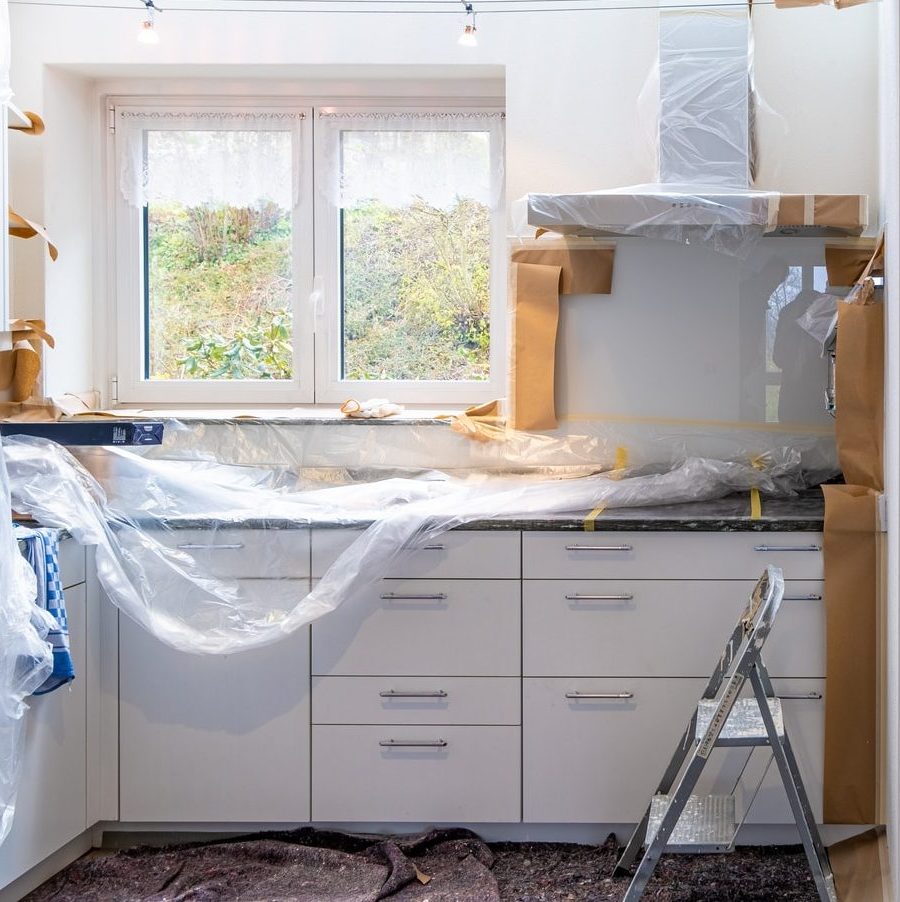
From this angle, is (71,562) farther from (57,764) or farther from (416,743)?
(416,743)

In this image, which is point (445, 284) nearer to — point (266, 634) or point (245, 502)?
point (245, 502)

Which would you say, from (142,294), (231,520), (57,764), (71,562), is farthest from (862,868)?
(142,294)

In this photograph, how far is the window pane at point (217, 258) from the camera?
3410 mm

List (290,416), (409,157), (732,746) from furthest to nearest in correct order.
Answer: (409,157) < (290,416) < (732,746)

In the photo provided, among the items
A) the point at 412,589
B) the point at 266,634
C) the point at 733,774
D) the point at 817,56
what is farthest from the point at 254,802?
the point at 817,56

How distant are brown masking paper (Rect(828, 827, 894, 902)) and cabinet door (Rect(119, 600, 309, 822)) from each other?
121 cm

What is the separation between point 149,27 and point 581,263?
1.31 meters

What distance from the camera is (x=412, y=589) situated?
2.61 meters

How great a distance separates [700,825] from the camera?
2328mm

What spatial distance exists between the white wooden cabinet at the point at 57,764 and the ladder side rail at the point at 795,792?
1.45 metres

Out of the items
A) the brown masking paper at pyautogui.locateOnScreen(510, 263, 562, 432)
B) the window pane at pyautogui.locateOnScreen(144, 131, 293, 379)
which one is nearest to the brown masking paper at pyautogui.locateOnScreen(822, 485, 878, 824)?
the brown masking paper at pyautogui.locateOnScreen(510, 263, 562, 432)

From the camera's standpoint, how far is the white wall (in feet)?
9.96

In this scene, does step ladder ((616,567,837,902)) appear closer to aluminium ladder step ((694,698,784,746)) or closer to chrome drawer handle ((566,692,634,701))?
aluminium ladder step ((694,698,784,746))

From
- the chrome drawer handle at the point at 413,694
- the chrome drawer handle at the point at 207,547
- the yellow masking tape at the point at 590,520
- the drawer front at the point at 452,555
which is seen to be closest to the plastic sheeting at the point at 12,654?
the chrome drawer handle at the point at 207,547
